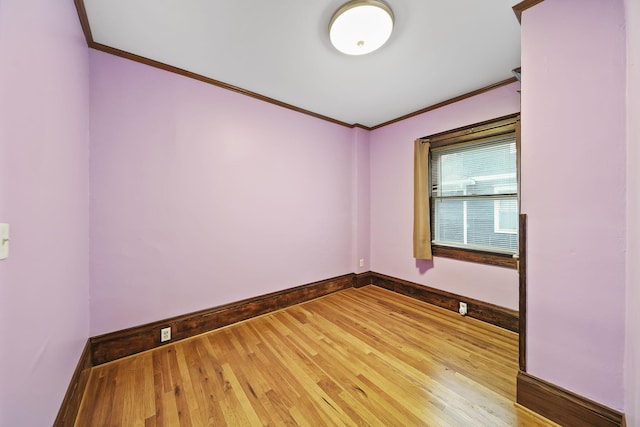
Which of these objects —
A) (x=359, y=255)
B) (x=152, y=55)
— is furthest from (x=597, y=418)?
(x=152, y=55)

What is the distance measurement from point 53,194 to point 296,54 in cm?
179

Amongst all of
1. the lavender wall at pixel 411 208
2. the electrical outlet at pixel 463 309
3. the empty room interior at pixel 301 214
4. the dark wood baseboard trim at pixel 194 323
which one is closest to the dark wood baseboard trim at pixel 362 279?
the lavender wall at pixel 411 208

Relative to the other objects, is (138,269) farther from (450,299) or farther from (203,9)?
(450,299)

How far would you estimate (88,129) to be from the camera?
166 centimetres

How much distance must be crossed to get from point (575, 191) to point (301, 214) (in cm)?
235

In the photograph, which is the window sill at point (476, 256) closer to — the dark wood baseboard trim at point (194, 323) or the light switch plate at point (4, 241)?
the dark wood baseboard trim at point (194, 323)

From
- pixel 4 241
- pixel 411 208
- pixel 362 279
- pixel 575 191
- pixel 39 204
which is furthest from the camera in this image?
pixel 362 279

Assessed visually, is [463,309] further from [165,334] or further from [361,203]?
[165,334]

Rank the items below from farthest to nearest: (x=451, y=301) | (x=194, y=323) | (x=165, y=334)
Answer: (x=451, y=301)
(x=194, y=323)
(x=165, y=334)

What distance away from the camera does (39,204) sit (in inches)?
36.8

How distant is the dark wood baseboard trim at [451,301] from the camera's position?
221cm

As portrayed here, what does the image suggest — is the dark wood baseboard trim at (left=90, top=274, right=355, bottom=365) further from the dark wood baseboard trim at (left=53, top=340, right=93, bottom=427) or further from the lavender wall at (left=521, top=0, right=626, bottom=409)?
the lavender wall at (left=521, top=0, right=626, bottom=409)

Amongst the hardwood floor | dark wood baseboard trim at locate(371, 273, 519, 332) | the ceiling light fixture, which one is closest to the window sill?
dark wood baseboard trim at locate(371, 273, 519, 332)

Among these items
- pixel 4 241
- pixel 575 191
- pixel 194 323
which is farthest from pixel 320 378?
pixel 575 191
